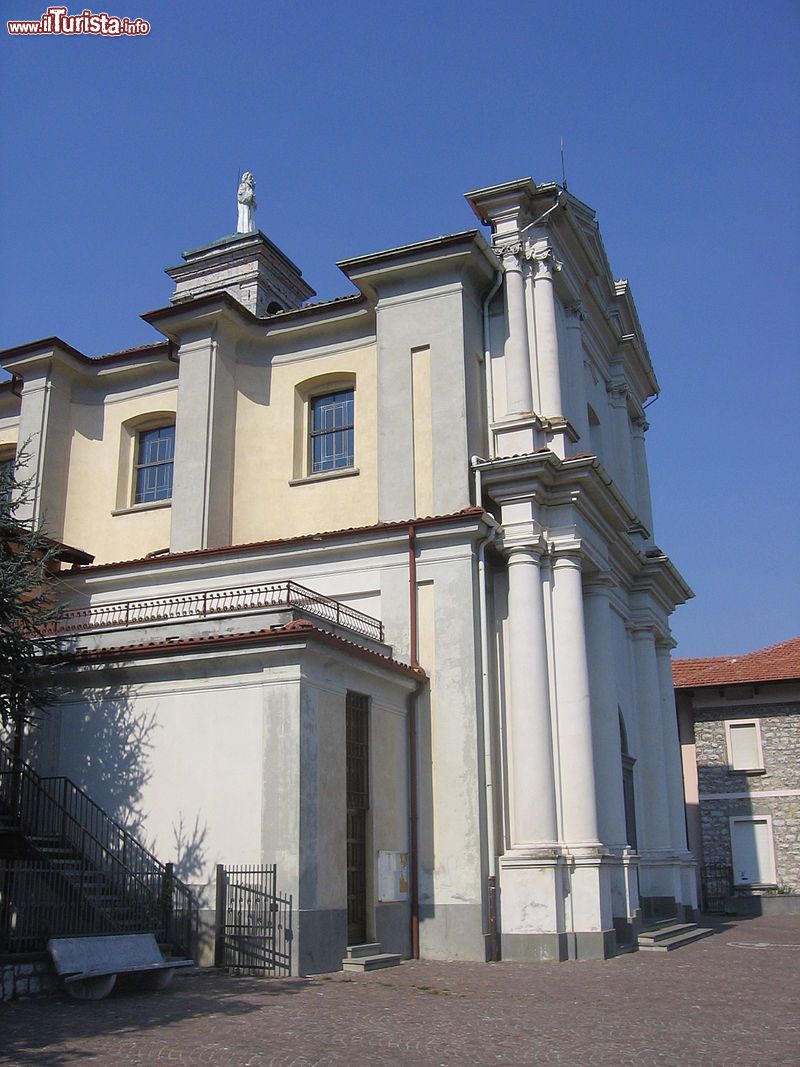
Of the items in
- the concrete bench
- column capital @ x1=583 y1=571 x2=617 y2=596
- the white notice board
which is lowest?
the concrete bench

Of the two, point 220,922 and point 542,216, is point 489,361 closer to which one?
point 542,216

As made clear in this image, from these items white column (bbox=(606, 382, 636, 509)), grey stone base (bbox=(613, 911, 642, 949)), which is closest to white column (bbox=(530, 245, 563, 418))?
white column (bbox=(606, 382, 636, 509))

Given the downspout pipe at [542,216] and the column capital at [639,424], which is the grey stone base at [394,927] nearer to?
the downspout pipe at [542,216]

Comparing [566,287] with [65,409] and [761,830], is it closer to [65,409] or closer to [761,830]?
[65,409]

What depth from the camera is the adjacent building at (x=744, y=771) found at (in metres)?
31.6

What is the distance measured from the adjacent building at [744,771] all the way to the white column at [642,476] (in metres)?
7.25

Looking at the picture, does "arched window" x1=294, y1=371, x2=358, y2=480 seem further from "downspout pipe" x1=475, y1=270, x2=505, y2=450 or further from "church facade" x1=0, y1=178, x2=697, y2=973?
"downspout pipe" x1=475, y1=270, x2=505, y2=450

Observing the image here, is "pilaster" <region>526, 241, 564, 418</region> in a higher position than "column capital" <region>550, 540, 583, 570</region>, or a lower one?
higher

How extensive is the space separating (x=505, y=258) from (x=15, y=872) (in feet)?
47.4

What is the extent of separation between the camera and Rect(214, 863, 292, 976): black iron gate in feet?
46.0

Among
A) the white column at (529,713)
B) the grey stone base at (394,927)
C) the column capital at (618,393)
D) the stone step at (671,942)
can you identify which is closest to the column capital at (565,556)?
the white column at (529,713)

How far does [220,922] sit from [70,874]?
2044 mm

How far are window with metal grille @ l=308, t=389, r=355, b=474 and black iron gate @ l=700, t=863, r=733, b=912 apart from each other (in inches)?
706

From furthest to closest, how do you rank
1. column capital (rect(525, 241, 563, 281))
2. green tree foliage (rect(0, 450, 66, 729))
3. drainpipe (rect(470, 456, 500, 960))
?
column capital (rect(525, 241, 563, 281)) → drainpipe (rect(470, 456, 500, 960)) → green tree foliage (rect(0, 450, 66, 729))
